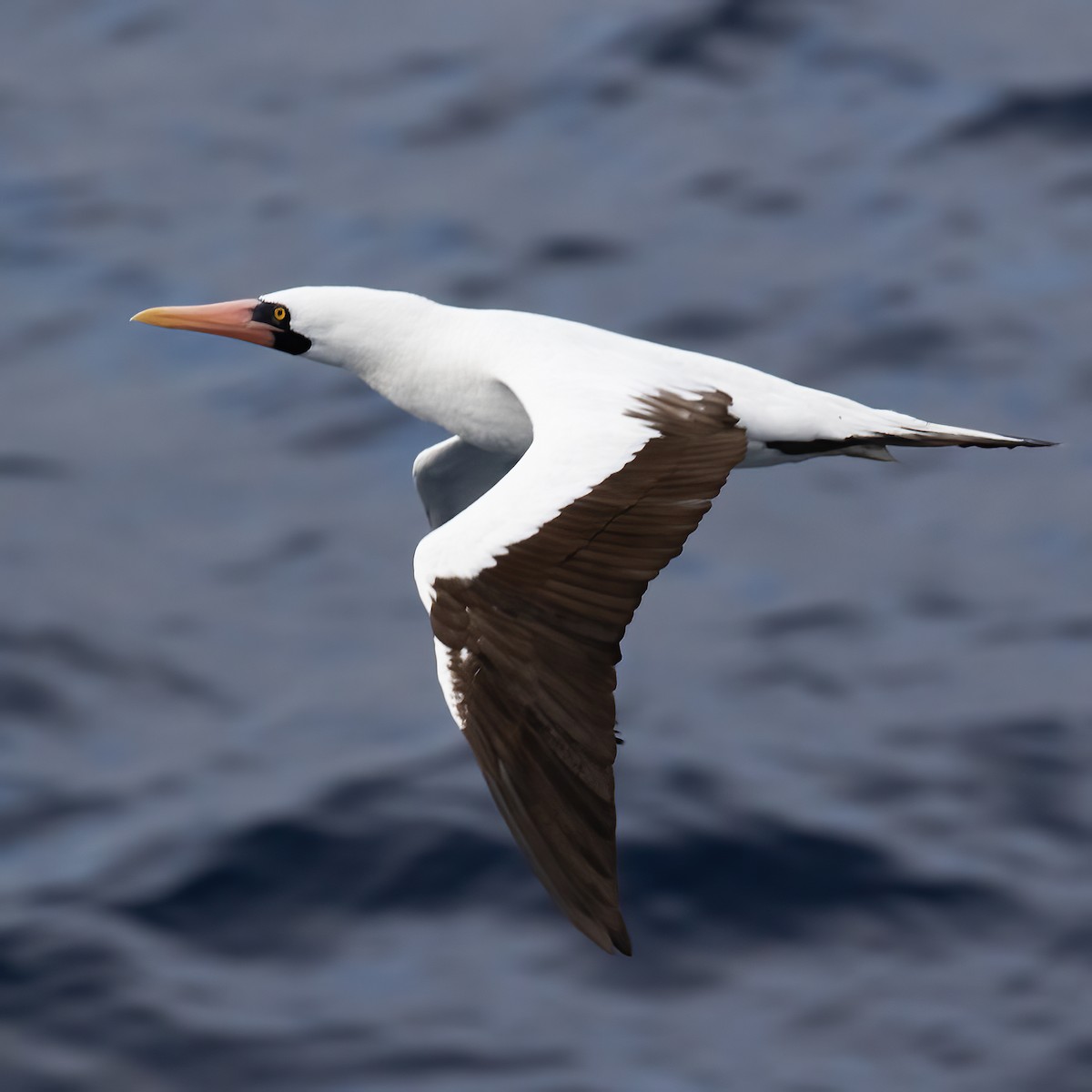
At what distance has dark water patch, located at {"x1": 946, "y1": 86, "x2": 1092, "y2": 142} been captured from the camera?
19.1 meters

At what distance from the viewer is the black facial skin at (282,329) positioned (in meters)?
10.0

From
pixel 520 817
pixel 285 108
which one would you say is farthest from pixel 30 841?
pixel 285 108

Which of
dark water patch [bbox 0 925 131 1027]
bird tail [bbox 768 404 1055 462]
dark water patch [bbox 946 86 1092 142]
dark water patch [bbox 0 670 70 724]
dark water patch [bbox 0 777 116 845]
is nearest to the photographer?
bird tail [bbox 768 404 1055 462]

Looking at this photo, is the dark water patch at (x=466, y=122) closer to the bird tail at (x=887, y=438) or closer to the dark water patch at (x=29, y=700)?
the dark water patch at (x=29, y=700)

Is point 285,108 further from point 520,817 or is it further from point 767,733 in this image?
point 520,817

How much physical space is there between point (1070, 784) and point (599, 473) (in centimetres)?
614

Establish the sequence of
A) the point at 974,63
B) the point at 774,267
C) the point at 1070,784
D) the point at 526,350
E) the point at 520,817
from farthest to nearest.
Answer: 1. the point at 974,63
2. the point at 774,267
3. the point at 1070,784
4. the point at 526,350
5. the point at 520,817

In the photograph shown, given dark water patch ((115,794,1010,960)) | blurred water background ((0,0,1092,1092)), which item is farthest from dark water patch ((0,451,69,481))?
dark water patch ((115,794,1010,960))

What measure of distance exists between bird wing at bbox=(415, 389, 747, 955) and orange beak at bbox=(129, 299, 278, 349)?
221 centimetres

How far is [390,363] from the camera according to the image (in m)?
9.71

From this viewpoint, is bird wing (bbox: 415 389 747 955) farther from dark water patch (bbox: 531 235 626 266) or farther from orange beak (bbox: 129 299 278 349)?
dark water patch (bbox: 531 235 626 266)

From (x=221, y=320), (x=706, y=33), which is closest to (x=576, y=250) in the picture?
(x=706, y=33)

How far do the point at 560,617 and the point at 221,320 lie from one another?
330 centimetres

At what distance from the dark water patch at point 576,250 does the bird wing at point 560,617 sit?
32.7 feet
